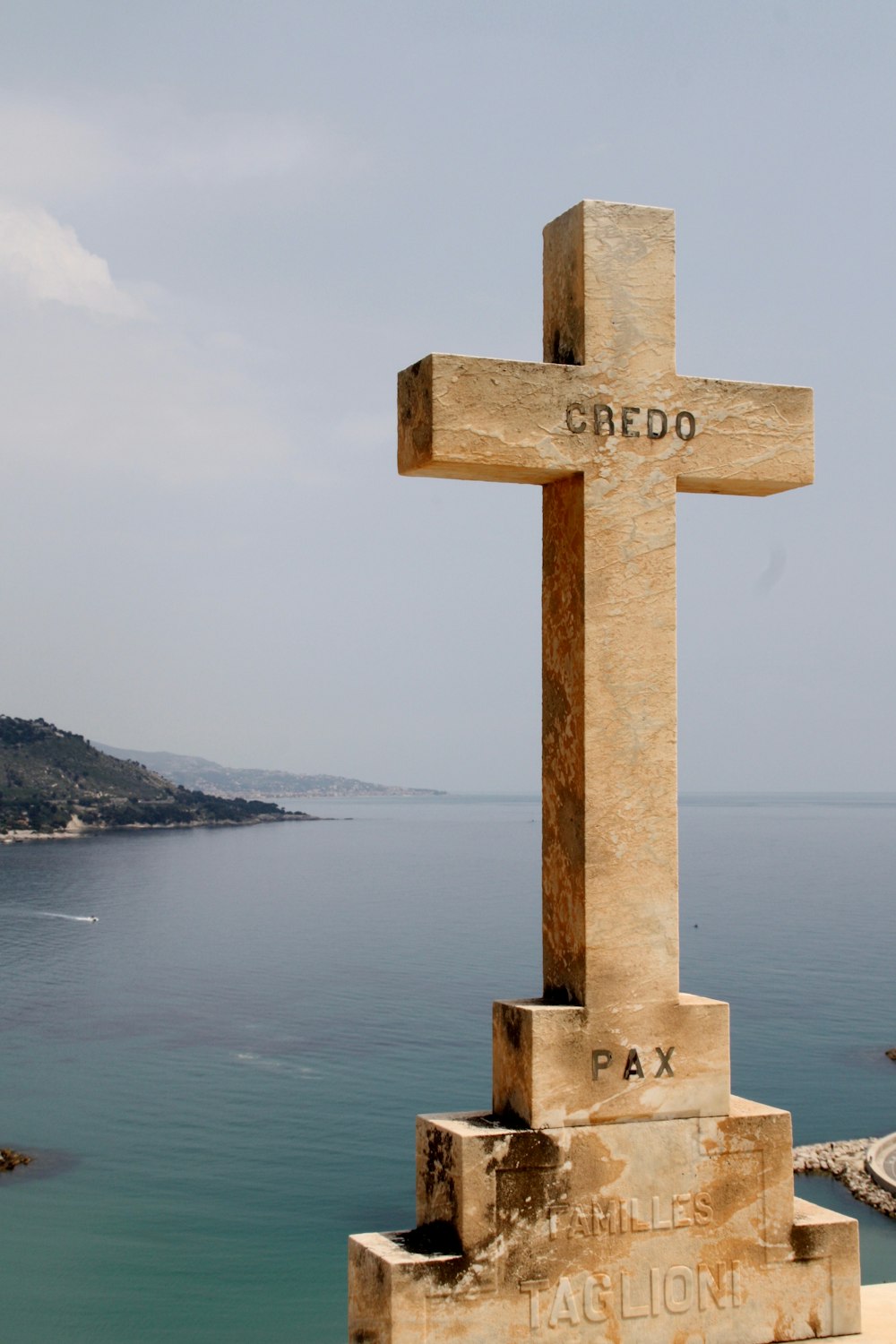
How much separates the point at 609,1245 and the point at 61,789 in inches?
7233

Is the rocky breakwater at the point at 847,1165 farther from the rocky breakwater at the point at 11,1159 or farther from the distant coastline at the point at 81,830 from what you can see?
the distant coastline at the point at 81,830

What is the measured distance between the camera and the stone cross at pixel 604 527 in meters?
5.52

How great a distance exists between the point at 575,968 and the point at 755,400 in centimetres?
259

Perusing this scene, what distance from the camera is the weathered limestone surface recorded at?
524cm

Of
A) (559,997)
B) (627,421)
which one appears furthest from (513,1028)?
(627,421)

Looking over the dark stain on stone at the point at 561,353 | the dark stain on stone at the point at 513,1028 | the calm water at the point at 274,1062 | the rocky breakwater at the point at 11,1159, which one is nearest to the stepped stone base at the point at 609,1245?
the dark stain on stone at the point at 513,1028

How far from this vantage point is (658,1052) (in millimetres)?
5562

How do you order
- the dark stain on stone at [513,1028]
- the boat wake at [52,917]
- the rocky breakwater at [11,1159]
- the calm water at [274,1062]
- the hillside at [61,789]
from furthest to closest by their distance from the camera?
the hillside at [61,789], the boat wake at [52,917], the rocky breakwater at [11,1159], the calm water at [274,1062], the dark stain on stone at [513,1028]

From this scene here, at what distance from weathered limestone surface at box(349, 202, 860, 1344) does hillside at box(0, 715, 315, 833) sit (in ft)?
537

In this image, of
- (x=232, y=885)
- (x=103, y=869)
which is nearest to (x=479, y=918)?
(x=232, y=885)

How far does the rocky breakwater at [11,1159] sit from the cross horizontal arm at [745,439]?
42027mm

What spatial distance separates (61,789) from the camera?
181125 millimetres

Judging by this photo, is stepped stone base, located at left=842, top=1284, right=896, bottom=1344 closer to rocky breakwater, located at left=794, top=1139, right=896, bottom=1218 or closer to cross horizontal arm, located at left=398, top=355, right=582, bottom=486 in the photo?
cross horizontal arm, located at left=398, top=355, right=582, bottom=486

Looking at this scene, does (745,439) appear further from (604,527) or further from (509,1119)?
(509,1119)
